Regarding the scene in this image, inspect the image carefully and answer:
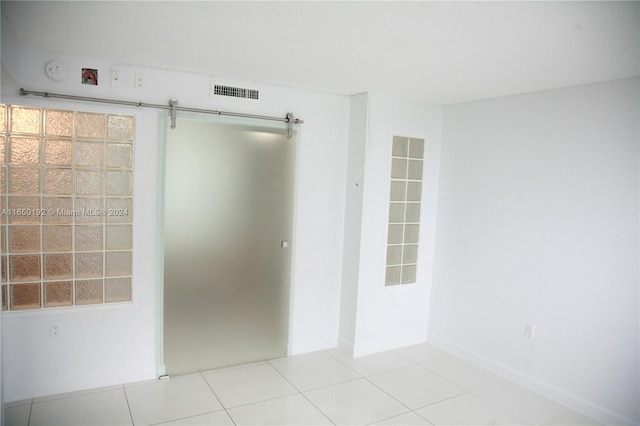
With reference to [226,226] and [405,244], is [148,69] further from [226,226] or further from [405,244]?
[405,244]

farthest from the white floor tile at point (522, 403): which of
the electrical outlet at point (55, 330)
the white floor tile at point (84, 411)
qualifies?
the electrical outlet at point (55, 330)

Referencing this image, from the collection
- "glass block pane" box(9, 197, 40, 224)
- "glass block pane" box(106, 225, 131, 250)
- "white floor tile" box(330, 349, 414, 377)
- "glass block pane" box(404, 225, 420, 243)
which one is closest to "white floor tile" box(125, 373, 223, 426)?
"glass block pane" box(106, 225, 131, 250)

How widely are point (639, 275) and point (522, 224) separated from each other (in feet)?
2.98

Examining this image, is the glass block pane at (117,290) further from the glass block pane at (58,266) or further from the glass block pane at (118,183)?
the glass block pane at (118,183)

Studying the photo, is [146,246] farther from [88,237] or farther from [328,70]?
[328,70]

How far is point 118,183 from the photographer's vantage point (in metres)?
3.24

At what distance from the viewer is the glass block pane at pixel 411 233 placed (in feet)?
14.1

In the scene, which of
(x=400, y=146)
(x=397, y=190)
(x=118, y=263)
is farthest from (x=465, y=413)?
(x=118, y=263)

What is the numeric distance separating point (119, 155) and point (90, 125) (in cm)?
28

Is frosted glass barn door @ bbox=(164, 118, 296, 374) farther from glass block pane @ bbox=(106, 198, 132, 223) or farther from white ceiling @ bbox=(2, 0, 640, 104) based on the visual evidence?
white ceiling @ bbox=(2, 0, 640, 104)

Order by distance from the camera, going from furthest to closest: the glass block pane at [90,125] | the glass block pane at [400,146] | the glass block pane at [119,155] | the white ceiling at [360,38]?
1. the glass block pane at [400,146]
2. the glass block pane at [119,155]
3. the glass block pane at [90,125]
4. the white ceiling at [360,38]

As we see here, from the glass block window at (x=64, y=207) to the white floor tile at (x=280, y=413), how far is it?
124 centimetres

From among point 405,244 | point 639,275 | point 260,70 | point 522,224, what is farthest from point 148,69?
point 639,275

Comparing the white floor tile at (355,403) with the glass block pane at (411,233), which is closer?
the white floor tile at (355,403)
